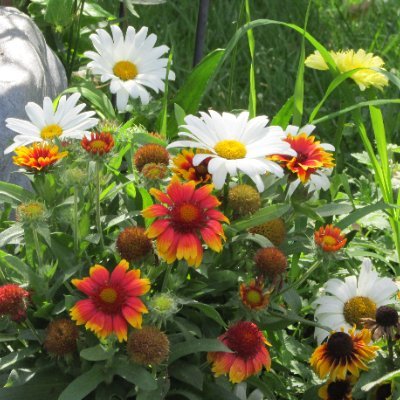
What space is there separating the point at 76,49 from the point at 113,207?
119 cm

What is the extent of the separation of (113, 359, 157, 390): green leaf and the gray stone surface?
762 mm

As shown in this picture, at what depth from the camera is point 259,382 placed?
1902mm

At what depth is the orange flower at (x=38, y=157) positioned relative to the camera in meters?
1.77

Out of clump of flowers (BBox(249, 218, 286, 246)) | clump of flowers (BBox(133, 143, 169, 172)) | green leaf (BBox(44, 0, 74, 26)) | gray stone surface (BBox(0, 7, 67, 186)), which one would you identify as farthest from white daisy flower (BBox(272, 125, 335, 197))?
green leaf (BBox(44, 0, 74, 26))

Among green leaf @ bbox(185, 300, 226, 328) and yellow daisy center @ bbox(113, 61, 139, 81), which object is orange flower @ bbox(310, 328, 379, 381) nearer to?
green leaf @ bbox(185, 300, 226, 328)

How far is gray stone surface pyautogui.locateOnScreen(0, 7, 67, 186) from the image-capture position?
2453 mm

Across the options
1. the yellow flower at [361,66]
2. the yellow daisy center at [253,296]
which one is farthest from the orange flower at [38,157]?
the yellow flower at [361,66]

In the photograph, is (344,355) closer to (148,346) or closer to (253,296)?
(253,296)

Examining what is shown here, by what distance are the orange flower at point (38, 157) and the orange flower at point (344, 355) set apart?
66cm

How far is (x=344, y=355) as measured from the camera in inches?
71.7

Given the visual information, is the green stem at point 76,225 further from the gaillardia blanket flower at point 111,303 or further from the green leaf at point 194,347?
the green leaf at point 194,347

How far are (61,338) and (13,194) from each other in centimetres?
42

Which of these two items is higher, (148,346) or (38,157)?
(38,157)

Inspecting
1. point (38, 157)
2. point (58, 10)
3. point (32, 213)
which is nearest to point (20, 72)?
point (58, 10)
